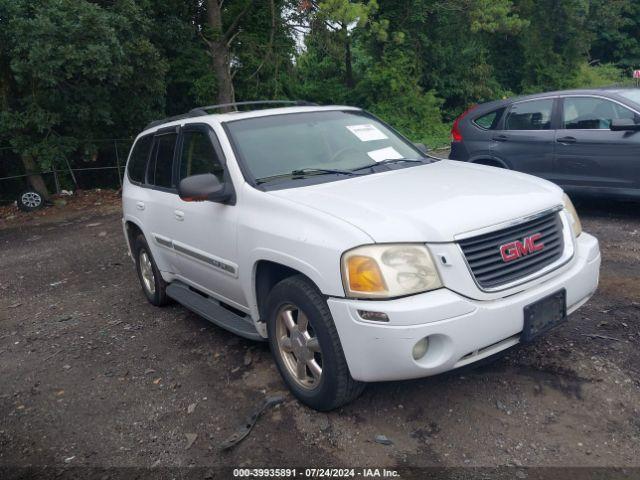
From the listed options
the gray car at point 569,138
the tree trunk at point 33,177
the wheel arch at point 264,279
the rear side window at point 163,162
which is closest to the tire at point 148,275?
the rear side window at point 163,162

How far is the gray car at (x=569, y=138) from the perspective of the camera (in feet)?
21.5

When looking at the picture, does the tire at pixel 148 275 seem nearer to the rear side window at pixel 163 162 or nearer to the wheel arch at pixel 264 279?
the rear side window at pixel 163 162

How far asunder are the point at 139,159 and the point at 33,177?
28.1ft

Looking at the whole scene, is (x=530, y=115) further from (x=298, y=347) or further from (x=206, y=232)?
(x=298, y=347)

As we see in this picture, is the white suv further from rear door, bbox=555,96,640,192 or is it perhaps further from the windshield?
rear door, bbox=555,96,640,192

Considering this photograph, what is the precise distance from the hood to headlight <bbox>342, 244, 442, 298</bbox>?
0.21 feet

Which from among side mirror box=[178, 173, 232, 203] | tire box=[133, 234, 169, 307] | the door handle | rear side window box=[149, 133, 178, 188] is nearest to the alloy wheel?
side mirror box=[178, 173, 232, 203]

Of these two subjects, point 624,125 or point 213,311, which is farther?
point 624,125

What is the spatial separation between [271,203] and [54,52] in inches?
341

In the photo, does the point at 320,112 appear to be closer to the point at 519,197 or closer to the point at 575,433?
the point at 519,197

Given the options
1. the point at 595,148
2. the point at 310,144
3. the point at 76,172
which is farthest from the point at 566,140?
the point at 76,172

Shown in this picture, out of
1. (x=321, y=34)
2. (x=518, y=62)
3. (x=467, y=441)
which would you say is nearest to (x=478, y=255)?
(x=467, y=441)

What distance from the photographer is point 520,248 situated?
313 centimetres

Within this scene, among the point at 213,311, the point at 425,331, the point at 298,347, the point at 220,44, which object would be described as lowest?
the point at 213,311
